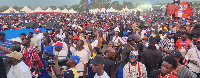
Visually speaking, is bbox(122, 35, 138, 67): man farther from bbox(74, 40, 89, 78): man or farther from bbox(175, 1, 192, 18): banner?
bbox(175, 1, 192, 18): banner

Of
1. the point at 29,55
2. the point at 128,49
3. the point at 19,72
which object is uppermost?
the point at 128,49

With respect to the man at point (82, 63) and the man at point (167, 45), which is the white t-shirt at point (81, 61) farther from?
the man at point (167, 45)

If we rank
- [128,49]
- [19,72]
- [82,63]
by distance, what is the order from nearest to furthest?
[19,72] → [82,63] → [128,49]

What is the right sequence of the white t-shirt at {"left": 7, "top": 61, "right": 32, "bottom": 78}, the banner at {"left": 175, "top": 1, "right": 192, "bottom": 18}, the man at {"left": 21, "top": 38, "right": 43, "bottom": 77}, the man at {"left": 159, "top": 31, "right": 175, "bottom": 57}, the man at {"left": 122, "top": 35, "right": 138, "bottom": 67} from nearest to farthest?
1. the white t-shirt at {"left": 7, "top": 61, "right": 32, "bottom": 78}
2. the man at {"left": 122, "top": 35, "right": 138, "bottom": 67}
3. the man at {"left": 21, "top": 38, "right": 43, "bottom": 77}
4. the man at {"left": 159, "top": 31, "right": 175, "bottom": 57}
5. the banner at {"left": 175, "top": 1, "right": 192, "bottom": 18}

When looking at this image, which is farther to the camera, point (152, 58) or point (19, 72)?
point (152, 58)

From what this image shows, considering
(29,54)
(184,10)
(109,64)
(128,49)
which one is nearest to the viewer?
(109,64)

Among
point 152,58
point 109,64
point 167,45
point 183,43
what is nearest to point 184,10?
point 183,43

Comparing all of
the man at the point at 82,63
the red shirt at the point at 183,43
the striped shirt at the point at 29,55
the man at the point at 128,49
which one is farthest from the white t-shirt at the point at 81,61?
the red shirt at the point at 183,43

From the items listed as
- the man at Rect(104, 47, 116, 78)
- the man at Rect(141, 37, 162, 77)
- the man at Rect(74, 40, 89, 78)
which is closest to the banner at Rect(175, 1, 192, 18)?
the man at Rect(141, 37, 162, 77)

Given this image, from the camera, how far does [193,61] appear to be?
3.72 metres

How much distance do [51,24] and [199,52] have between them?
783 cm

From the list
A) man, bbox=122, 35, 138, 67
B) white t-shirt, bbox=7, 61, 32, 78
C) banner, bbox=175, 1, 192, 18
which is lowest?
white t-shirt, bbox=7, 61, 32, 78

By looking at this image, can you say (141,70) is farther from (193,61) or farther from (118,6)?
(118,6)

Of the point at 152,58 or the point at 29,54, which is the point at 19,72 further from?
the point at 152,58
